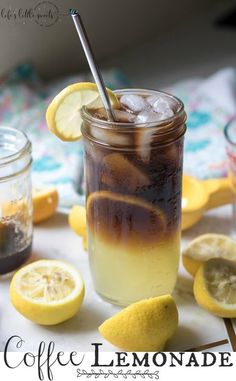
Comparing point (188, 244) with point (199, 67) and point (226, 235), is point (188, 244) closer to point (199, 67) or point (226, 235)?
point (226, 235)

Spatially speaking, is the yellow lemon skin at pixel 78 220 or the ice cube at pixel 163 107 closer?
the ice cube at pixel 163 107

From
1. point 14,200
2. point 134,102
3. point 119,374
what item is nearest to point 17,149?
point 14,200

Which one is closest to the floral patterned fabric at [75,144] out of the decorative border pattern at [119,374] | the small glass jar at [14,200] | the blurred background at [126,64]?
the blurred background at [126,64]

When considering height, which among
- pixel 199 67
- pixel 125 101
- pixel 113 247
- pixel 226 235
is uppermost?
pixel 125 101

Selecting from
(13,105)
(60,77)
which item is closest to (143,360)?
(13,105)

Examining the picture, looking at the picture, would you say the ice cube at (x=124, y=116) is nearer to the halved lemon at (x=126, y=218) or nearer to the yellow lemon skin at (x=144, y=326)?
the halved lemon at (x=126, y=218)
